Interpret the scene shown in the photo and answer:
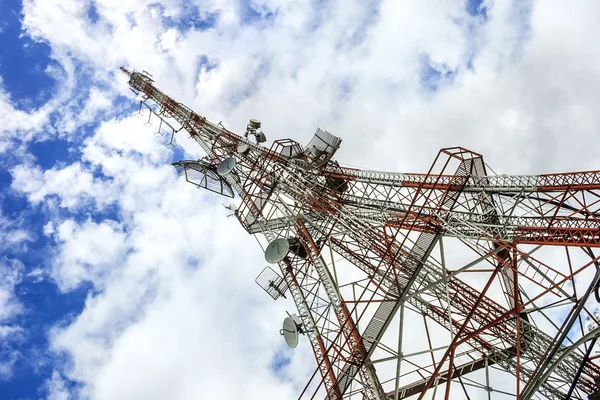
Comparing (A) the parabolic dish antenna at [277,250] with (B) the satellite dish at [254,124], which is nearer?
(A) the parabolic dish antenna at [277,250]

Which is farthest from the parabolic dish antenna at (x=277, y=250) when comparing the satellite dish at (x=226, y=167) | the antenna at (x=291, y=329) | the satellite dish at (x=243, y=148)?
the satellite dish at (x=243, y=148)

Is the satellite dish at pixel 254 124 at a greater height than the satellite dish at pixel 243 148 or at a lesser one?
greater

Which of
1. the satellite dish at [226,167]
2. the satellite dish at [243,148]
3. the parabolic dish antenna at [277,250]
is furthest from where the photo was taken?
the satellite dish at [243,148]

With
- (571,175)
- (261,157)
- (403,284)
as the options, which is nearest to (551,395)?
(403,284)

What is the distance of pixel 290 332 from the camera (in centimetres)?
2759

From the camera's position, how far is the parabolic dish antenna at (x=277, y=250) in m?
27.0

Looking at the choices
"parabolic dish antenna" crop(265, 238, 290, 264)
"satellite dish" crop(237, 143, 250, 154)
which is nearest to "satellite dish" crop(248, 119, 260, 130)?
"satellite dish" crop(237, 143, 250, 154)

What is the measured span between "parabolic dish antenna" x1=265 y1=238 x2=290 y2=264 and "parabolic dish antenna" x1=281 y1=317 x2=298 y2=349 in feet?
12.2

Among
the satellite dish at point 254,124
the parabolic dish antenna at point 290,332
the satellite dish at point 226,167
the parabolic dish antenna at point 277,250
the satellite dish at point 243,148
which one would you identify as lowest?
the parabolic dish antenna at point 290,332

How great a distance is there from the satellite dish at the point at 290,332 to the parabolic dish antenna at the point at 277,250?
3711 millimetres

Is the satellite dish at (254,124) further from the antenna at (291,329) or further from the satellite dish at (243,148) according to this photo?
the antenna at (291,329)

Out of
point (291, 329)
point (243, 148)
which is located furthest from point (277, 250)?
point (243, 148)

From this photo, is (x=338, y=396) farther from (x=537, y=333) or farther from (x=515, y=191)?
(x=515, y=191)

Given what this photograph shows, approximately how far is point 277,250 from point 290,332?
4884 mm
